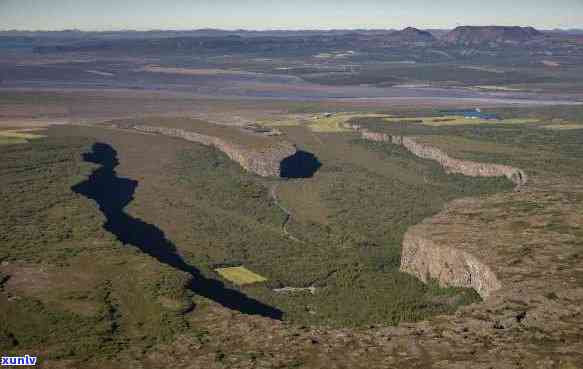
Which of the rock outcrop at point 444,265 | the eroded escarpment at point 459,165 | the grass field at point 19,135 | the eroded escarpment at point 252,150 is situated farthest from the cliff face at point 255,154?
the rock outcrop at point 444,265

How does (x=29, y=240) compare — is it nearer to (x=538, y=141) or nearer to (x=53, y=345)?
(x=53, y=345)

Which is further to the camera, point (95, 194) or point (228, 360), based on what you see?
point (95, 194)

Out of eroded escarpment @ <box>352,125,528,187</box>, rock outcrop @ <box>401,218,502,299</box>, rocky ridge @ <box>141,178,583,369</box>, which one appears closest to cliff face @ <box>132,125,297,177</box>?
eroded escarpment @ <box>352,125,528,187</box>

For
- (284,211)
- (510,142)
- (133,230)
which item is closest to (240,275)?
(133,230)

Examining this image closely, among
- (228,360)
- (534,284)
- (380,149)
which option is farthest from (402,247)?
(380,149)

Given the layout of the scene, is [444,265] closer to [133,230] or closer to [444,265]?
[444,265]

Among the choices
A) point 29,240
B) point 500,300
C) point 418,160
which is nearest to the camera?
point 500,300

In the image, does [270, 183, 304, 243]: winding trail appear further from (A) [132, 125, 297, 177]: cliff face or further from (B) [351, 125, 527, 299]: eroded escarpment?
(B) [351, 125, 527, 299]: eroded escarpment
